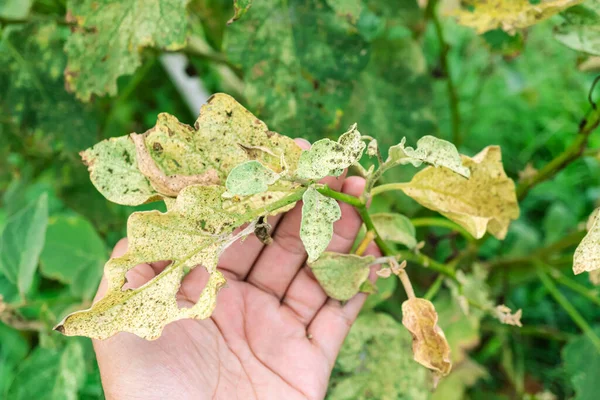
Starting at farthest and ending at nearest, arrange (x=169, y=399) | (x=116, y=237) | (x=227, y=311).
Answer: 1. (x=116, y=237)
2. (x=227, y=311)
3. (x=169, y=399)

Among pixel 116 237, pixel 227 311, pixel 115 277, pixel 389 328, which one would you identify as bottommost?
pixel 116 237

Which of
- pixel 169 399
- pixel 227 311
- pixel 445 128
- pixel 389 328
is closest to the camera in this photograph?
pixel 169 399

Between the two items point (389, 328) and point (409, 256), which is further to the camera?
point (389, 328)

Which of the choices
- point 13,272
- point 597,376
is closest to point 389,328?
point 597,376

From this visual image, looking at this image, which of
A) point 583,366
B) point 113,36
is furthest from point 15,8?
point 583,366

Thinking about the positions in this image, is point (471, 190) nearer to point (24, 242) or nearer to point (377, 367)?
point (377, 367)

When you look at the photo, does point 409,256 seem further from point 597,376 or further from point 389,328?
point 597,376

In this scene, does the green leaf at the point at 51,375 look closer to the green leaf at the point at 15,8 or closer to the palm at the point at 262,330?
the palm at the point at 262,330
